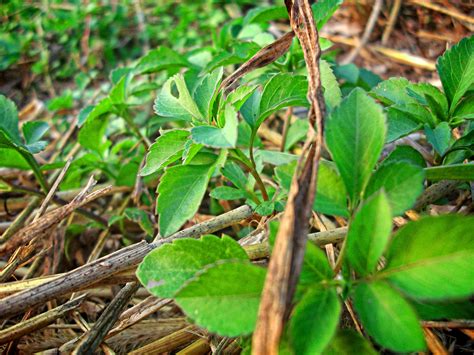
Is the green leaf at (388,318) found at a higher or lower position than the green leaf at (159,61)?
lower

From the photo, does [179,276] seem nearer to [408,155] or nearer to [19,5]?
[408,155]

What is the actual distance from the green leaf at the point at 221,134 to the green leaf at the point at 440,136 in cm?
45

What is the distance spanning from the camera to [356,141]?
2.64ft

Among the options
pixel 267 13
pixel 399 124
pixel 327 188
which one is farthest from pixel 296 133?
pixel 327 188

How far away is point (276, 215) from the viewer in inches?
42.4

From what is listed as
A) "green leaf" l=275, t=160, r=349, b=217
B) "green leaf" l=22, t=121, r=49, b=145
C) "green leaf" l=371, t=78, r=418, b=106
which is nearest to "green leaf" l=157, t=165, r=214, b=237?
"green leaf" l=275, t=160, r=349, b=217

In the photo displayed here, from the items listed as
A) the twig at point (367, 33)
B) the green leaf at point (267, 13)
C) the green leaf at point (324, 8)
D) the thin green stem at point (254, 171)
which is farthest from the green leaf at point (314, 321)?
the twig at point (367, 33)

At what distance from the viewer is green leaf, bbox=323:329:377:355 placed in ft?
2.40

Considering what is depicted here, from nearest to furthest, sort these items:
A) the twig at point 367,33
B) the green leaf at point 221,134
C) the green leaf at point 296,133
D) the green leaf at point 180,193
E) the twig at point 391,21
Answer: the green leaf at point 221,134
the green leaf at point 180,193
the green leaf at point 296,133
the twig at point 367,33
the twig at point 391,21

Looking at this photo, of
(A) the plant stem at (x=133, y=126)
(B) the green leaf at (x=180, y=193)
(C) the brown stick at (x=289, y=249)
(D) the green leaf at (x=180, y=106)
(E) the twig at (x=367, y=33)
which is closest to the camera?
(C) the brown stick at (x=289, y=249)

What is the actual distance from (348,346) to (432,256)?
205 mm

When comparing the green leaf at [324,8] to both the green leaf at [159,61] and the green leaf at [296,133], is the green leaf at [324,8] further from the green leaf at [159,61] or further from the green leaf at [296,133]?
the green leaf at [159,61]

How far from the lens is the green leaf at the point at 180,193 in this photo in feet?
3.12

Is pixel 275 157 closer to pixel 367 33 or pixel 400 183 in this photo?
pixel 400 183
